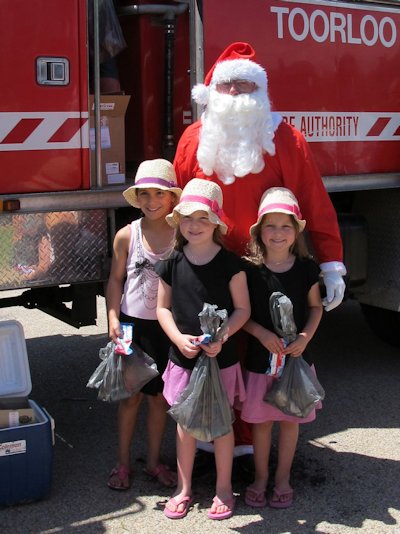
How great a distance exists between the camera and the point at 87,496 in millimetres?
3859

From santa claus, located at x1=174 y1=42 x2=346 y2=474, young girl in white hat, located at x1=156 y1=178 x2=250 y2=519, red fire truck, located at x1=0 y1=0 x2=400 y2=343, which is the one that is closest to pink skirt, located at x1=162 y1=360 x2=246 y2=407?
young girl in white hat, located at x1=156 y1=178 x2=250 y2=519

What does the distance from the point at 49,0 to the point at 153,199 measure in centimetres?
104

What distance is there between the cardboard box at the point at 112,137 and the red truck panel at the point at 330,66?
19.9 inches

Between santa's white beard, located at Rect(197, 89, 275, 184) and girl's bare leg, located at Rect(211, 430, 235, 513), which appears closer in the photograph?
girl's bare leg, located at Rect(211, 430, 235, 513)

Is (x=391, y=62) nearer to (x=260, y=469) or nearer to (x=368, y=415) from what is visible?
(x=368, y=415)

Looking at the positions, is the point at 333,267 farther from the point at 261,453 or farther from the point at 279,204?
the point at 261,453

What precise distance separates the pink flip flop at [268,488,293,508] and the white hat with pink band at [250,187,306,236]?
1146 millimetres

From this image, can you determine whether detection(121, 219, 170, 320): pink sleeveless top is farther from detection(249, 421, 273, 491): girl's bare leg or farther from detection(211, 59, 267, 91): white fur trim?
→ detection(211, 59, 267, 91): white fur trim

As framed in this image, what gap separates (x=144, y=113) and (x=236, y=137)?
→ 1095 mm

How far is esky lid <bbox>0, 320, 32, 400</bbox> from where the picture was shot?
3943 mm

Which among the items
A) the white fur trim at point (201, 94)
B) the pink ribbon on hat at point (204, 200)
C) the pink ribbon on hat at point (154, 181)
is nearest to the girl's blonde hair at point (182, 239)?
the pink ribbon on hat at point (204, 200)

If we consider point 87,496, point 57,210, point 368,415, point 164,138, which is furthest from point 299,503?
point 164,138

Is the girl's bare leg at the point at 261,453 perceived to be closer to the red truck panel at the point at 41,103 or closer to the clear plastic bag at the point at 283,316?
the clear plastic bag at the point at 283,316

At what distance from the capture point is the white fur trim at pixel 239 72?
3777mm
